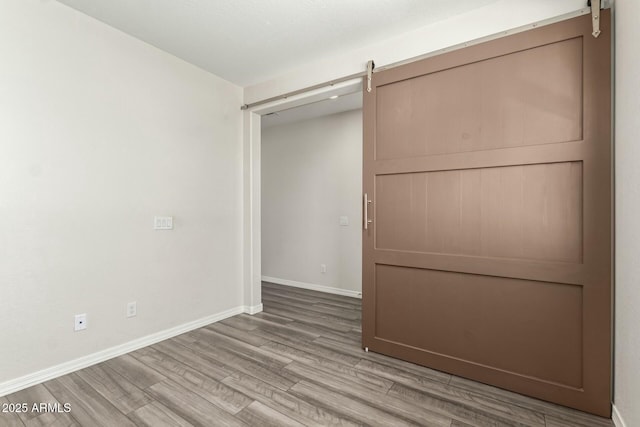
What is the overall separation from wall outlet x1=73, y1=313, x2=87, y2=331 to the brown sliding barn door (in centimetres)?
214

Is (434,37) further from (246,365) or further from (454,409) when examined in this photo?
(246,365)

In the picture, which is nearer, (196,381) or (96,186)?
(196,381)

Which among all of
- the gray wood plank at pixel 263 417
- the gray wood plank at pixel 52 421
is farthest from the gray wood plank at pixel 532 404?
the gray wood plank at pixel 52 421

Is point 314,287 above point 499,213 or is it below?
below

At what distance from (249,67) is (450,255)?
100 inches

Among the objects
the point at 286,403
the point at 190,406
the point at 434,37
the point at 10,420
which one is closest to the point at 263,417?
the point at 286,403

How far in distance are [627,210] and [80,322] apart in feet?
11.4

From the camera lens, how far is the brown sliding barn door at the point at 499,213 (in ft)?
5.80

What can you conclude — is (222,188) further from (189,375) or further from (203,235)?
(189,375)

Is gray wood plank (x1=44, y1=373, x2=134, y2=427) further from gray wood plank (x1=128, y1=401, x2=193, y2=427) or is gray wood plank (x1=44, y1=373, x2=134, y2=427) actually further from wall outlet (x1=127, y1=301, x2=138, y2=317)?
wall outlet (x1=127, y1=301, x2=138, y2=317)

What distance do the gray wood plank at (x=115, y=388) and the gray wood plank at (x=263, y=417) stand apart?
624 mm

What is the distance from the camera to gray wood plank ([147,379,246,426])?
5.51 feet

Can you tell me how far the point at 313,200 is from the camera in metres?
4.68

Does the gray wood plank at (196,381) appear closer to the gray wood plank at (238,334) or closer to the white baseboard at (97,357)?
the white baseboard at (97,357)
